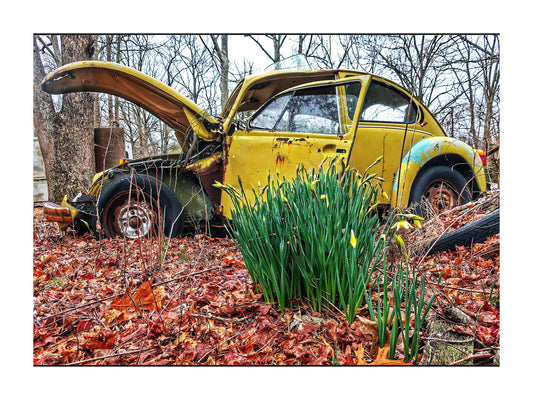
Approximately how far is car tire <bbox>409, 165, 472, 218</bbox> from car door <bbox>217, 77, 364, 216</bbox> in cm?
57

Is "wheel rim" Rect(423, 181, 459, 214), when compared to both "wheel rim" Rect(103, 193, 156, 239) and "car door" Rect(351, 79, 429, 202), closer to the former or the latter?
"car door" Rect(351, 79, 429, 202)

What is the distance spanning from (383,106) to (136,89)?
193 cm

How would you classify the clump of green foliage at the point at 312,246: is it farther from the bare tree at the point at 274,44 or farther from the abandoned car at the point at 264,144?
the bare tree at the point at 274,44

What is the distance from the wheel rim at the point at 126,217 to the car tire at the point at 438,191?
6.44 feet

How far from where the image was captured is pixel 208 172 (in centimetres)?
287

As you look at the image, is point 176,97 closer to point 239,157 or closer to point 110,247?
point 239,157

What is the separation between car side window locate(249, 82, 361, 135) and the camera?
2590mm

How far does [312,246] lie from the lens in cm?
136

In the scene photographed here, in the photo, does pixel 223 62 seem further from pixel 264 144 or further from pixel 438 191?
pixel 438 191

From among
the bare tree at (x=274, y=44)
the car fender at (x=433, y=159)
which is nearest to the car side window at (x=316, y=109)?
the bare tree at (x=274, y=44)

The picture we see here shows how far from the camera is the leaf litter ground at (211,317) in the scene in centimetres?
136

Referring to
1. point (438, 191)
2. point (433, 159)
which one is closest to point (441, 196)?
point (438, 191)
